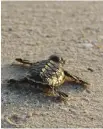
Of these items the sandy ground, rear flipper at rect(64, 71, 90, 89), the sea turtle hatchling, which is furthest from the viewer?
rear flipper at rect(64, 71, 90, 89)

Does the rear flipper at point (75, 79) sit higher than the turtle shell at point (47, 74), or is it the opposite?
the turtle shell at point (47, 74)

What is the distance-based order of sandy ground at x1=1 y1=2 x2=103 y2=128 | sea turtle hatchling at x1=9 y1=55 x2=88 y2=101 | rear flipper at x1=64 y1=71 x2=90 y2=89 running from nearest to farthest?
sandy ground at x1=1 y1=2 x2=103 y2=128 → sea turtle hatchling at x1=9 y1=55 x2=88 y2=101 → rear flipper at x1=64 y1=71 x2=90 y2=89

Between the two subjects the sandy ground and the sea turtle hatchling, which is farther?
the sea turtle hatchling

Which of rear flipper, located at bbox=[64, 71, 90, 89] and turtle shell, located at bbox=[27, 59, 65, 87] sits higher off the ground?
turtle shell, located at bbox=[27, 59, 65, 87]

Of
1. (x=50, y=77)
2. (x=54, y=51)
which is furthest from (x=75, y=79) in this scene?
(x=54, y=51)

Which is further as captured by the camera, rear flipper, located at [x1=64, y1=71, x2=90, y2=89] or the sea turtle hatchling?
rear flipper, located at [x1=64, y1=71, x2=90, y2=89]

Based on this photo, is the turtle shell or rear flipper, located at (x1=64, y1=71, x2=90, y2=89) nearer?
the turtle shell
